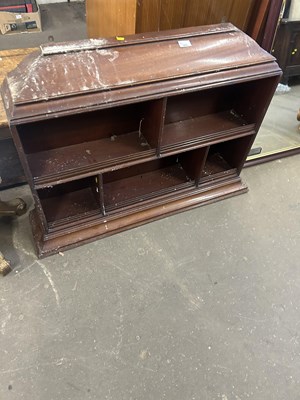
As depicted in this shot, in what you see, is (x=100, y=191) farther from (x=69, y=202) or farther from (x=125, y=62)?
(x=125, y=62)

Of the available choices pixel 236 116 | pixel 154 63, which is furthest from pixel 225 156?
pixel 154 63

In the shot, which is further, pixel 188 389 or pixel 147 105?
pixel 147 105

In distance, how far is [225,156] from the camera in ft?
5.96

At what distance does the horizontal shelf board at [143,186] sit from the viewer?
156 cm

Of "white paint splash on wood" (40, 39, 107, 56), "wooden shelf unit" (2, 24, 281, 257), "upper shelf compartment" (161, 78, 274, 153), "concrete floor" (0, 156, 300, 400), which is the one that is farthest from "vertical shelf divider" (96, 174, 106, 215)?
"white paint splash on wood" (40, 39, 107, 56)

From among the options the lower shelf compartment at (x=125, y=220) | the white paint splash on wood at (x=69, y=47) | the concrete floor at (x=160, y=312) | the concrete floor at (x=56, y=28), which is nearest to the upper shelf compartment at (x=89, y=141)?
the white paint splash on wood at (x=69, y=47)

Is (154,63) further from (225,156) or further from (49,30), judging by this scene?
(49,30)

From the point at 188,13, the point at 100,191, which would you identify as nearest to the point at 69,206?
the point at 100,191

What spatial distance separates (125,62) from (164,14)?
0.51 metres

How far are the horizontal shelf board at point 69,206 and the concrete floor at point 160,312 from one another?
0.57ft

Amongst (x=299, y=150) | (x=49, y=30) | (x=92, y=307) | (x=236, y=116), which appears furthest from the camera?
(x=49, y=30)

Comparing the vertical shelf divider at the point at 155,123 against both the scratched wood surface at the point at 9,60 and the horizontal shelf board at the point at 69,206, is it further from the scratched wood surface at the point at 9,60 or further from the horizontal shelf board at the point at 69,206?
the scratched wood surface at the point at 9,60

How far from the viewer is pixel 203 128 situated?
1.48m

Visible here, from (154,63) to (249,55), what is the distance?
440 millimetres
